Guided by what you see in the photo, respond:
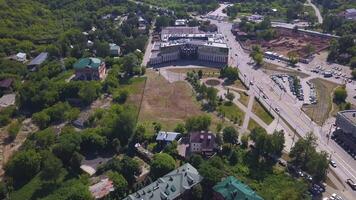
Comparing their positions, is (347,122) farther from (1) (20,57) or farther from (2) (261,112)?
(1) (20,57)

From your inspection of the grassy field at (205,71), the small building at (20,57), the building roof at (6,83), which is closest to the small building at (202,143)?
the grassy field at (205,71)

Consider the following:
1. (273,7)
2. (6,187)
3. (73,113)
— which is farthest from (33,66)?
(273,7)

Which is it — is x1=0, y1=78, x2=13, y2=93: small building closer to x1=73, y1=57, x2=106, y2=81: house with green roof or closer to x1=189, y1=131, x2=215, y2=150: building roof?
x1=73, y1=57, x2=106, y2=81: house with green roof

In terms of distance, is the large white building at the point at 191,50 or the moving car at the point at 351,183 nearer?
the moving car at the point at 351,183

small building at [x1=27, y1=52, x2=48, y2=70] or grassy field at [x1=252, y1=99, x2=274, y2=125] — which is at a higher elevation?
small building at [x1=27, y1=52, x2=48, y2=70]

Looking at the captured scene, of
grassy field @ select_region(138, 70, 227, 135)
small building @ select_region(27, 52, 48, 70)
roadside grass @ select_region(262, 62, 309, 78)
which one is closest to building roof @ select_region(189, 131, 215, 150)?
grassy field @ select_region(138, 70, 227, 135)

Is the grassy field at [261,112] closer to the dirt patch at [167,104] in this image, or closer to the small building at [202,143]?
the dirt patch at [167,104]

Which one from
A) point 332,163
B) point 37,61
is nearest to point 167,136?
point 332,163
